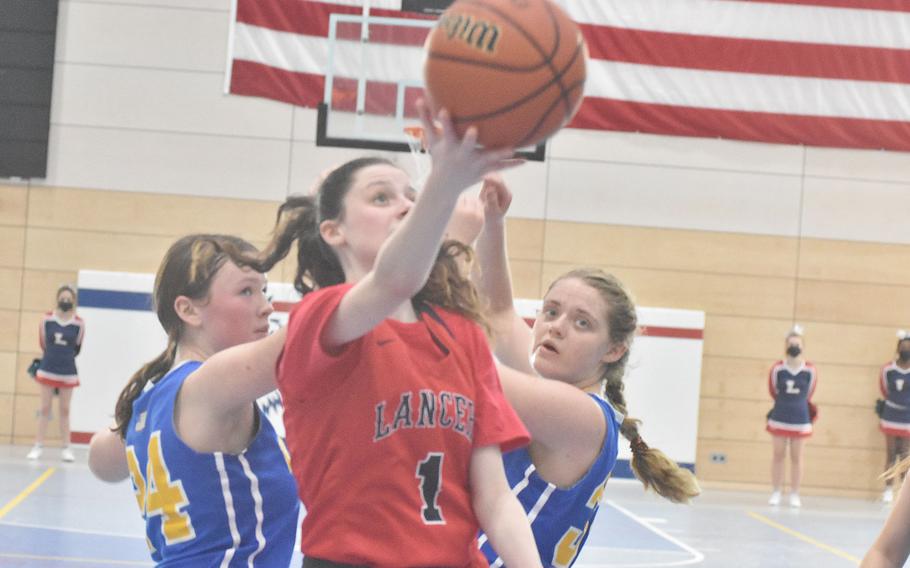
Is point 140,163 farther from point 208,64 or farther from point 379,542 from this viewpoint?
point 379,542

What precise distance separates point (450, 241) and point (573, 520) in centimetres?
80

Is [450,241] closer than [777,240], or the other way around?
[450,241]

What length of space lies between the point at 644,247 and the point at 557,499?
1107 cm

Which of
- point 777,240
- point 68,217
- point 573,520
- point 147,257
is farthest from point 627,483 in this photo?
point 573,520

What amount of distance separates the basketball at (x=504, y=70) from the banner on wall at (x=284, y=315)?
9.85 metres

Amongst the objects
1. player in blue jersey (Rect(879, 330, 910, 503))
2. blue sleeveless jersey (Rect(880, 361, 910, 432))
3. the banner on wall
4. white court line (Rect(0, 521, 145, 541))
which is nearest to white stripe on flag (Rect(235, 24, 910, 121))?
the banner on wall

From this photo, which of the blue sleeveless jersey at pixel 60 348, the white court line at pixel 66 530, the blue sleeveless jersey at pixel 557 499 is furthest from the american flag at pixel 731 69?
the blue sleeveless jersey at pixel 557 499

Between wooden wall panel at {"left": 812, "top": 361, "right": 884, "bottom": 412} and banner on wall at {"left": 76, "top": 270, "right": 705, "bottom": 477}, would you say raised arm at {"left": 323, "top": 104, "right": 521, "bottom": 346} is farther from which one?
wooden wall panel at {"left": 812, "top": 361, "right": 884, "bottom": 412}

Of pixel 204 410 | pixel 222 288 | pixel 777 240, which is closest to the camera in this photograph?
pixel 204 410

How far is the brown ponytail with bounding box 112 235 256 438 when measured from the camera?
2814mm

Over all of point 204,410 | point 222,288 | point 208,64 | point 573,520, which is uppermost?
point 208,64

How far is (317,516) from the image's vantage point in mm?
2020

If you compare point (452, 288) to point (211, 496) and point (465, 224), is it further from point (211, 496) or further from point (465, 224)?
point (211, 496)

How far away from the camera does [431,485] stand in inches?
80.0
